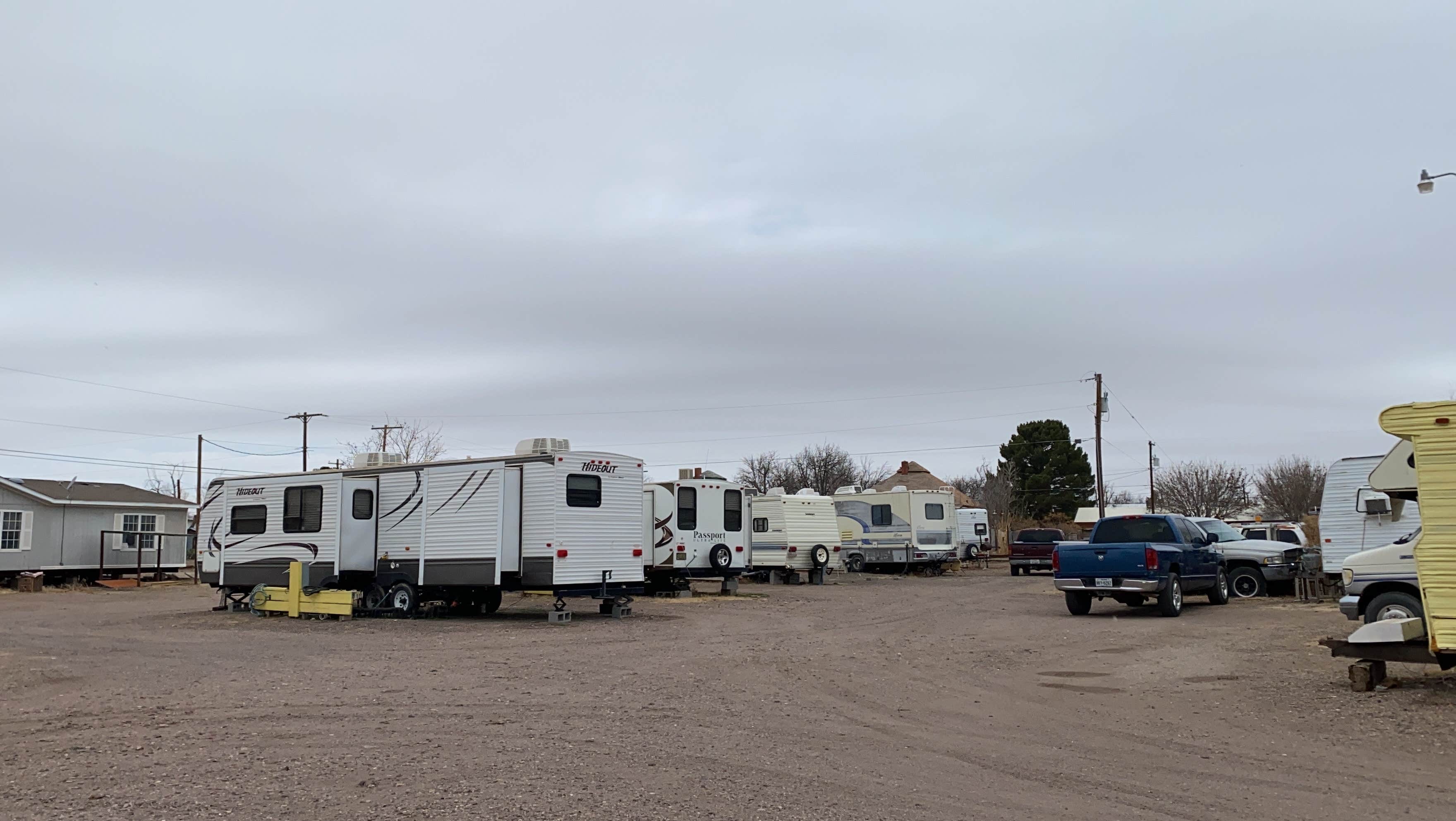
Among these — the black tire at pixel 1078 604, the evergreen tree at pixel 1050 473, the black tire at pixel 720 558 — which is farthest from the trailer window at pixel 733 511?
the evergreen tree at pixel 1050 473

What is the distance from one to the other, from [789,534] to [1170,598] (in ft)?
45.4

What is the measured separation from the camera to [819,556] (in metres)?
31.5

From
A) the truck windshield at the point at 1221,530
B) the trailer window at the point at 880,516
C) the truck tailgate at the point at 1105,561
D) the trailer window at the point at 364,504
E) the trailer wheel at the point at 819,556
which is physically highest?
the trailer window at the point at 364,504

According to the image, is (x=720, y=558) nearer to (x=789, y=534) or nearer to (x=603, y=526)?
(x=789, y=534)

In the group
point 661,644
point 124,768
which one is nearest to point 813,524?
point 661,644

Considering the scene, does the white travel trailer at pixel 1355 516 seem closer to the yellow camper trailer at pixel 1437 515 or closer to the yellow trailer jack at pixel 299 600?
the yellow camper trailer at pixel 1437 515

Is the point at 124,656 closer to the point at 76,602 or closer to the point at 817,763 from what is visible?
the point at 817,763

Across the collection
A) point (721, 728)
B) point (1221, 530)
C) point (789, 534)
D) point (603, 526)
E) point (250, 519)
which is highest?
point (250, 519)

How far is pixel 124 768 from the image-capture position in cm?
692

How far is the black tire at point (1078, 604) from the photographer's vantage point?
18.8 m

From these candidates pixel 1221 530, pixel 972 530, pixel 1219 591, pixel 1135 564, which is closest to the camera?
pixel 1135 564

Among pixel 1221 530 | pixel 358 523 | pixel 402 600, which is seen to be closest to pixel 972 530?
pixel 1221 530

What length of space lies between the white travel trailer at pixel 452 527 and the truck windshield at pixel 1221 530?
41.7 ft

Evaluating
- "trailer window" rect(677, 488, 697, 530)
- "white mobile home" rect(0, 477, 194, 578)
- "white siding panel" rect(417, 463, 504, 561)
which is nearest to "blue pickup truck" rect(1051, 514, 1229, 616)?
"trailer window" rect(677, 488, 697, 530)
